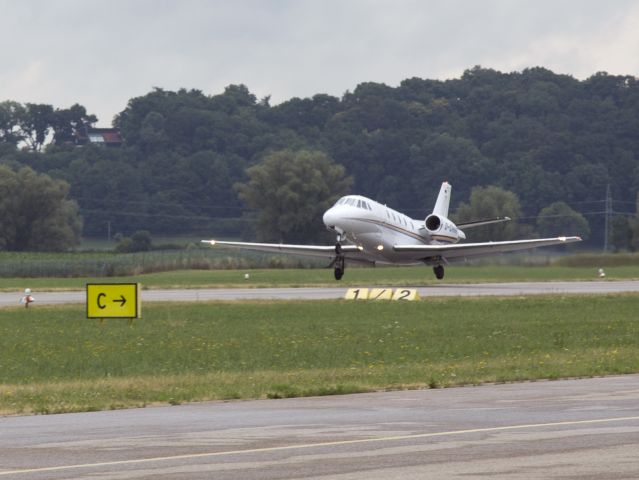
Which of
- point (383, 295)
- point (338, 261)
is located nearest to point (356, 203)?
point (338, 261)

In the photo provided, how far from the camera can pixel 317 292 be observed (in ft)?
165

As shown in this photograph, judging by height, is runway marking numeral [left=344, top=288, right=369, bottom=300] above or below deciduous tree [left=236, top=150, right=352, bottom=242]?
below

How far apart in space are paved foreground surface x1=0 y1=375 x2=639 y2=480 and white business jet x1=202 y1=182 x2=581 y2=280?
35.8 meters

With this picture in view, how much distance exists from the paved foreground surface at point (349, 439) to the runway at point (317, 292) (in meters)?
27.7

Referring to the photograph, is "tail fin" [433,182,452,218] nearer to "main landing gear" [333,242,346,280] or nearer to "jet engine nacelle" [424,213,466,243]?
"jet engine nacelle" [424,213,466,243]

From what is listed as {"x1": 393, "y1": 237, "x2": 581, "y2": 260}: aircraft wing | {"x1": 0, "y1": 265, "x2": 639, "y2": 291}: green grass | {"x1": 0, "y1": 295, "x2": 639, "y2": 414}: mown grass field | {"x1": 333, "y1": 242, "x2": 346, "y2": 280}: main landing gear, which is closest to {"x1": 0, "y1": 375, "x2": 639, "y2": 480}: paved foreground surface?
{"x1": 0, "y1": 295, "x2": 639, "y2": 414}: mown grass field

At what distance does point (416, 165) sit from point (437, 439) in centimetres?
16474

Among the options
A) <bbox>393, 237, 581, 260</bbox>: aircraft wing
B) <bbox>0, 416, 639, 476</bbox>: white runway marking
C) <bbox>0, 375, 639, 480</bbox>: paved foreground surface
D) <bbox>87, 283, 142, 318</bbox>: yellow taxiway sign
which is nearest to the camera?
<bbox>0, 375, 639, 480</bbox>: paved foreground surface

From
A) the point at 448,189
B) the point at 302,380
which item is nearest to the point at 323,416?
the point at 302,380

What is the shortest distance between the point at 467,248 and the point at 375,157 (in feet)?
401

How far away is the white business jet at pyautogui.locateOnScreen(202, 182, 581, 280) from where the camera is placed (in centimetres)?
5462

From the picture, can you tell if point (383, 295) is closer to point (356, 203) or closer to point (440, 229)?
point (356, 203)

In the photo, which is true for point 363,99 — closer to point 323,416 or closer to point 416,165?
point 416,165

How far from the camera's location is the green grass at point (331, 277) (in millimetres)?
58031
